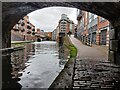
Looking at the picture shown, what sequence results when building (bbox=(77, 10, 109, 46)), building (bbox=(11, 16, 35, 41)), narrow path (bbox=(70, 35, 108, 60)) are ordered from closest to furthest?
1. narrow path (bbox=(70, 35, 108, 60))
2. building (bbox=(77, 10, 109, 46))
3. building (bbox=(11, 16, 35, 41))

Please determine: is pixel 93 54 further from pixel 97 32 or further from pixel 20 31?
pixel 20 31

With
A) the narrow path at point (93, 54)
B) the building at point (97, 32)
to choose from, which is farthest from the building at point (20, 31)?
the narrow path at point (93, 54)

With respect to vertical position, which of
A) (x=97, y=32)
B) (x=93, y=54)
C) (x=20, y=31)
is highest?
(x=20, y=31)

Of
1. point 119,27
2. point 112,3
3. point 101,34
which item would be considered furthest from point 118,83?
point 101,34

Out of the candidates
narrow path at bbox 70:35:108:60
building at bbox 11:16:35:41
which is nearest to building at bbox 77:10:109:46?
narrow path at bbox 70:35:108:60

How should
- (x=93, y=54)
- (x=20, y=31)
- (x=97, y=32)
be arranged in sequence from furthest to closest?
(x=20, y=31)
(x=97, y=32)
(x=93, y=54)

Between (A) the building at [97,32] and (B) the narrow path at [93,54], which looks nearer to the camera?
(B) the narrow path at [93,54]

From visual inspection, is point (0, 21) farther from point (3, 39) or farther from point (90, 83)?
point (90, 83)

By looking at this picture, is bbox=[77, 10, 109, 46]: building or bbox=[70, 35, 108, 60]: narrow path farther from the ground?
bbox=[77, 10, 109, 46]: building

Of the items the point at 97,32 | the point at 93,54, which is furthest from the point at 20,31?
the point at 93,54

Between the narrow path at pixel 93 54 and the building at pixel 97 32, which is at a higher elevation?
the building at pixel 97 32

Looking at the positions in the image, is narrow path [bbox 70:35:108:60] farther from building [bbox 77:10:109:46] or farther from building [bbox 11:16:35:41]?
building [bbox 11:16:35:41]

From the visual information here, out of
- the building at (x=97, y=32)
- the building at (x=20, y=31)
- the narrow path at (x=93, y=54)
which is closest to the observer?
the narrow path at (x=93, y=54)

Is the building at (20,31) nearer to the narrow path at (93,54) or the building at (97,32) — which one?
the building at (97,32)
